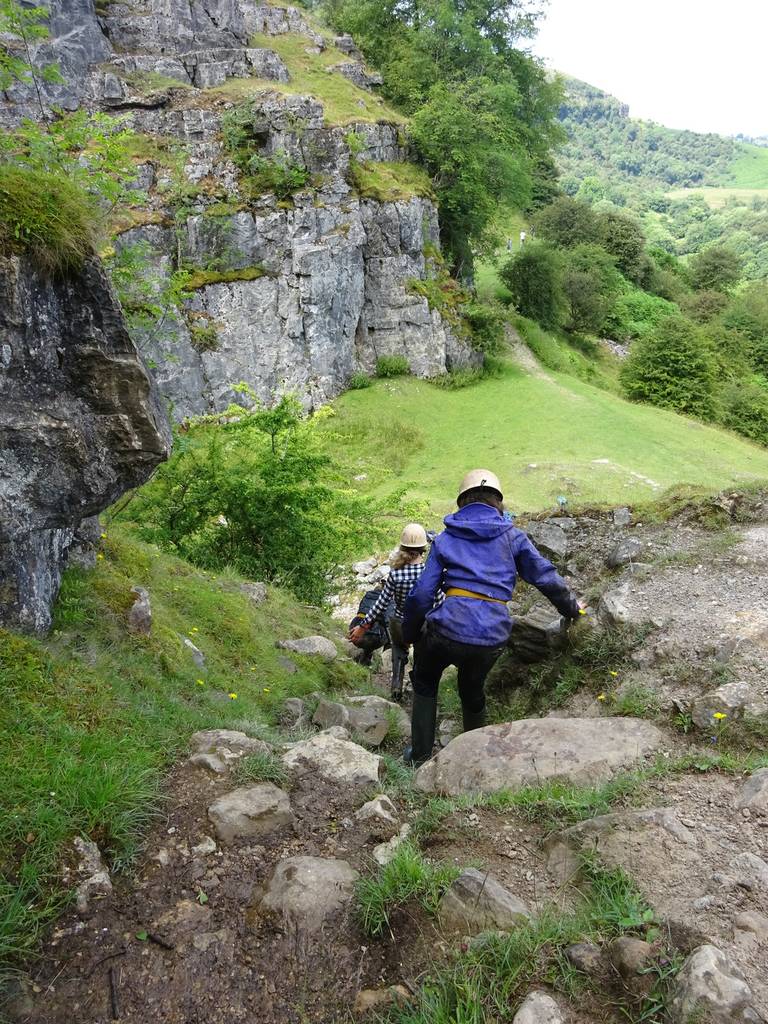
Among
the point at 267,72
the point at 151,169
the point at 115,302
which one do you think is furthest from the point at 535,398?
the point at 115,302

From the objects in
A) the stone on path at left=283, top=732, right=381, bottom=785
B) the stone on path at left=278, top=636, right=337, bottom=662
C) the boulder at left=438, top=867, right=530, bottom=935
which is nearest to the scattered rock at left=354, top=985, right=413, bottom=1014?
the boulder at left=438, top=867, right=530, bottom=935

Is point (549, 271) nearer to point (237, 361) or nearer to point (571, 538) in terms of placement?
point (237, 361)

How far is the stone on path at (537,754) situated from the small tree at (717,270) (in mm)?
52219

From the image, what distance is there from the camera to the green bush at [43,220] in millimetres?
3301

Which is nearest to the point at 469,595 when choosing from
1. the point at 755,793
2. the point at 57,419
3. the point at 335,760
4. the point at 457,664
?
the point at 457,664

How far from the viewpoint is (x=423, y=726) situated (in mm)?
4566

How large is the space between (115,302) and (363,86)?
33155mm

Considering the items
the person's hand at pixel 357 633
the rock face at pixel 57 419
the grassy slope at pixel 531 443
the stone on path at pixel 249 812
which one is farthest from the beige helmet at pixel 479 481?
the grassy slope at pixel 531 443

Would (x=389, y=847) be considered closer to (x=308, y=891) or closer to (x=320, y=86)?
(x=308, y=891)

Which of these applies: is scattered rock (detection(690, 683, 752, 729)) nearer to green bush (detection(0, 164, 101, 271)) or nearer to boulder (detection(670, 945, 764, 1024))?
boulder (detection(670, 945, 764, 1024))

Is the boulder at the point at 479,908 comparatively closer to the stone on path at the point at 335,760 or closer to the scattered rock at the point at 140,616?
the stone on path at the point at 335,760

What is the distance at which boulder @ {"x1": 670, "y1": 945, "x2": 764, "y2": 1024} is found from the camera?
6.18 ft

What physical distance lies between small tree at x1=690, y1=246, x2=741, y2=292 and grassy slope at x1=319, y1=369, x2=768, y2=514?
95.1 feet

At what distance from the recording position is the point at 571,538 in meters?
7.96
